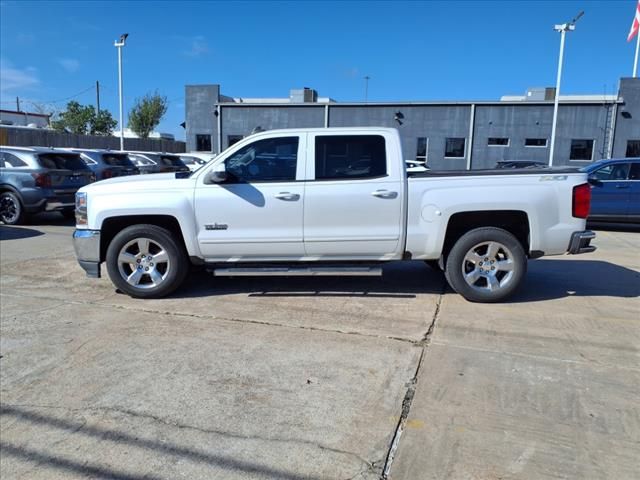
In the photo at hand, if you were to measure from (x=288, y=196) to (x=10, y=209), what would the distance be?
30.5ft

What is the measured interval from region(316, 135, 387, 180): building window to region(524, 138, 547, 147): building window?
94.4 ft

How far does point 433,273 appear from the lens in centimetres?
732

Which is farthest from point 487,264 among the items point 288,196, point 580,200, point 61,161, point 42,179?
point 61,161

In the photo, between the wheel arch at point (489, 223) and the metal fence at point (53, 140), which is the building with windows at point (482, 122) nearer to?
the metal fence at point (53, 140)

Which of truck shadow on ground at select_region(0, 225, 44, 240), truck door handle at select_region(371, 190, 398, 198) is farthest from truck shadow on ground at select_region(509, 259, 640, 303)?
truck shadow on ground at select_region(0, 225, 44, 240)

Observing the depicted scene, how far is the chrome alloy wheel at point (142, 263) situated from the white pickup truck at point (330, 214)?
1cm

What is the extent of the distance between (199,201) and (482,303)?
10.9ft

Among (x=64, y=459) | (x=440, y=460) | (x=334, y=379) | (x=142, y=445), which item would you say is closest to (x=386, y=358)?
(x=334, y=379)

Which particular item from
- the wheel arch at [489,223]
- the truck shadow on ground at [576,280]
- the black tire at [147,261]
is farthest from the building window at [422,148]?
the black tire at [147,261]

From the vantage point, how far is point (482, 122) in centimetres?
3192

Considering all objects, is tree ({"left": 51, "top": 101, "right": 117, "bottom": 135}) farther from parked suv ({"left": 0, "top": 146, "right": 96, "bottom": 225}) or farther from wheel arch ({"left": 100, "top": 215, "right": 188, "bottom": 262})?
wheel arch ({"left": 100, "top": 215, "right": 188, "bottom": 262})

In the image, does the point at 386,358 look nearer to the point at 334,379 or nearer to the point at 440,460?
the point at 334,379

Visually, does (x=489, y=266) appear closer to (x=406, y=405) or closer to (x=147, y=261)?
(x=406, y=405)

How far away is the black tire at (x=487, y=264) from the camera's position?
18.6 ft
